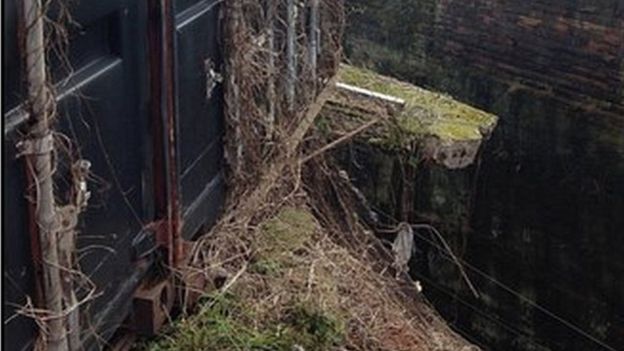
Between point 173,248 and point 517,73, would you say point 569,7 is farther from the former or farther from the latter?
point 173,248

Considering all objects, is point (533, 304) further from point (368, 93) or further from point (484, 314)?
point (368, 93)

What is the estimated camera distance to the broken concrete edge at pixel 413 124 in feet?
17.9

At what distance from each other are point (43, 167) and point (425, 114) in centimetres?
390

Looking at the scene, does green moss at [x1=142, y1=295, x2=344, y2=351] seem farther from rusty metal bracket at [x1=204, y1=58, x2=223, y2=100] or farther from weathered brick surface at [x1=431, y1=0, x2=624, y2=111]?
weathered brick surface at [x1=431, y1=0, x2=624, y2=111]

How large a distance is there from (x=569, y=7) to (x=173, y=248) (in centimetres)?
480

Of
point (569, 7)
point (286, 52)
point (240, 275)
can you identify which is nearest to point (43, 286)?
point (240, 275)

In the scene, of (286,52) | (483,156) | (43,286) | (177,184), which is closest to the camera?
(43,286)

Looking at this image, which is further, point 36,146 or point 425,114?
point 425,114

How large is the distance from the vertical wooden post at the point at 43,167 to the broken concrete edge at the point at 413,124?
3265 mm

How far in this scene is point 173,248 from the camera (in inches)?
114

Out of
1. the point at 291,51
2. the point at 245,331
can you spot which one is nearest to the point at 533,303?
the point at 291,51

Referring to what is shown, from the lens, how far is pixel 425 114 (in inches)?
226

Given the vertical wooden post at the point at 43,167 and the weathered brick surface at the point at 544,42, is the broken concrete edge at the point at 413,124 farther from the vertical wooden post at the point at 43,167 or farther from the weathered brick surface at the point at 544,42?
the vertical wooden post at the point at 43,167

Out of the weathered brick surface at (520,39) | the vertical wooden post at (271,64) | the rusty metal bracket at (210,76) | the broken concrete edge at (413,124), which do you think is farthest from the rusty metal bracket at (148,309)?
the weathered brick surface at (520,39)
